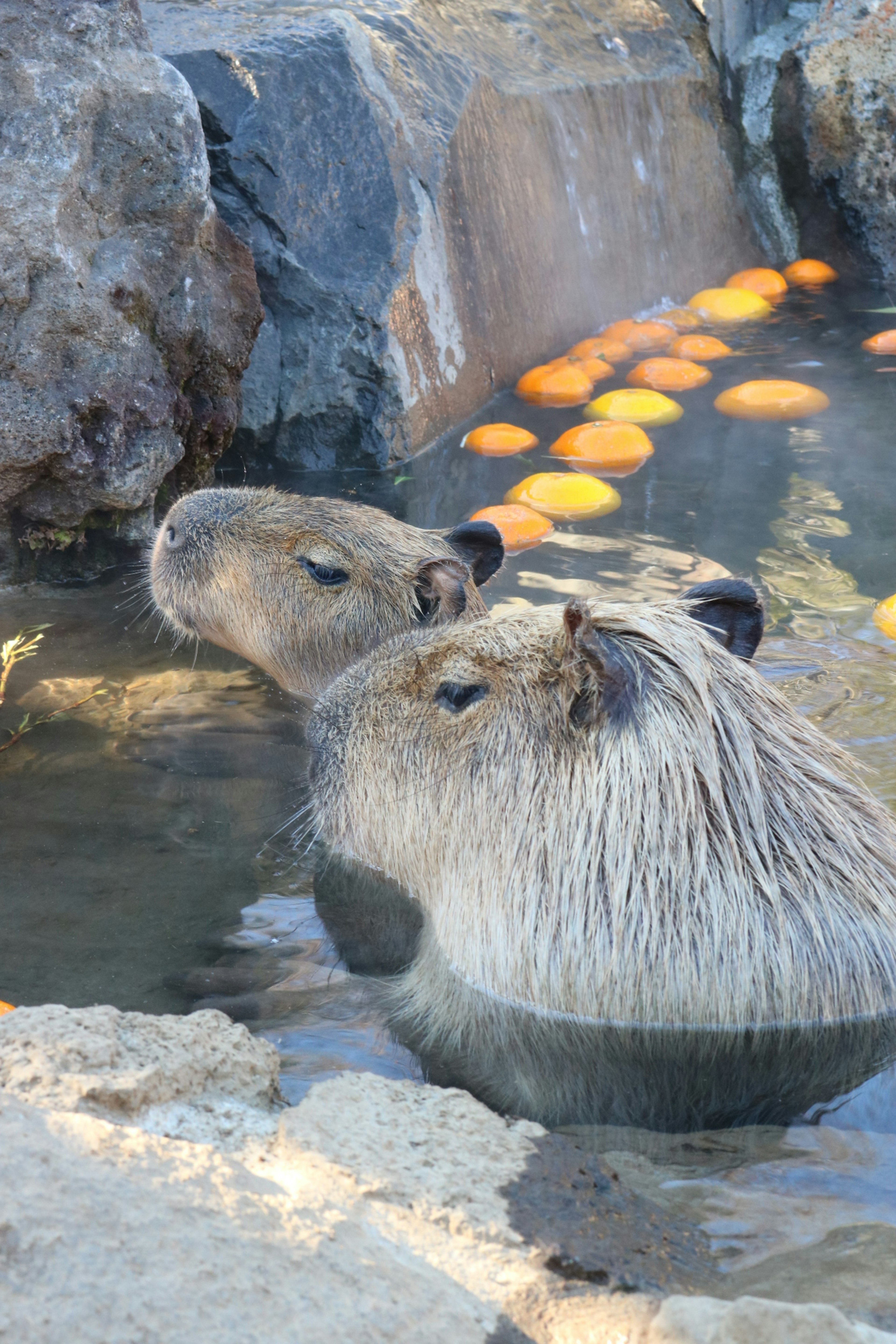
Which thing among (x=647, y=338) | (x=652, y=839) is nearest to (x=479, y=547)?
(x=652, y=839)

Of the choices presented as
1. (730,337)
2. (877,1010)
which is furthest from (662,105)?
(877,1010)

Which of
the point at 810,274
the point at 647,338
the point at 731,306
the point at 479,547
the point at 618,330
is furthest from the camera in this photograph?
the point at 810,274

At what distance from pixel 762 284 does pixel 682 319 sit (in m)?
0.98

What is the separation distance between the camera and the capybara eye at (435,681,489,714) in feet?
8.54

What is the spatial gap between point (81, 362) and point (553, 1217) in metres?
3.30

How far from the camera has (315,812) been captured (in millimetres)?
3004

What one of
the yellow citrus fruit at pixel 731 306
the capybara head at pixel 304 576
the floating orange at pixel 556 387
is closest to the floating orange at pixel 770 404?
the floating orange at pixel 556 387

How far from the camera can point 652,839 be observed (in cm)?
231

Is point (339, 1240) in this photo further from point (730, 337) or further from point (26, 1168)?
point (730, 337)

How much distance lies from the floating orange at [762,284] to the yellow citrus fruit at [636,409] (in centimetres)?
221

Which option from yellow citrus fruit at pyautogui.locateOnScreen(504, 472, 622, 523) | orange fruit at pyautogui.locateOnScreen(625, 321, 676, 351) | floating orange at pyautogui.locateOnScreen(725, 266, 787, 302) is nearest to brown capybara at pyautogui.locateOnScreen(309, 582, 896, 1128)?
yellow citrus fruit at pyautogui.locateOnScreen(504, 472, 622, 523)

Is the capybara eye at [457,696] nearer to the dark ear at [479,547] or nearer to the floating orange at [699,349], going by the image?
the dark ear at [479,547]

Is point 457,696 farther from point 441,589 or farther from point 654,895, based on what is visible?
point 441,589

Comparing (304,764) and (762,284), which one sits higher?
(762,284)
